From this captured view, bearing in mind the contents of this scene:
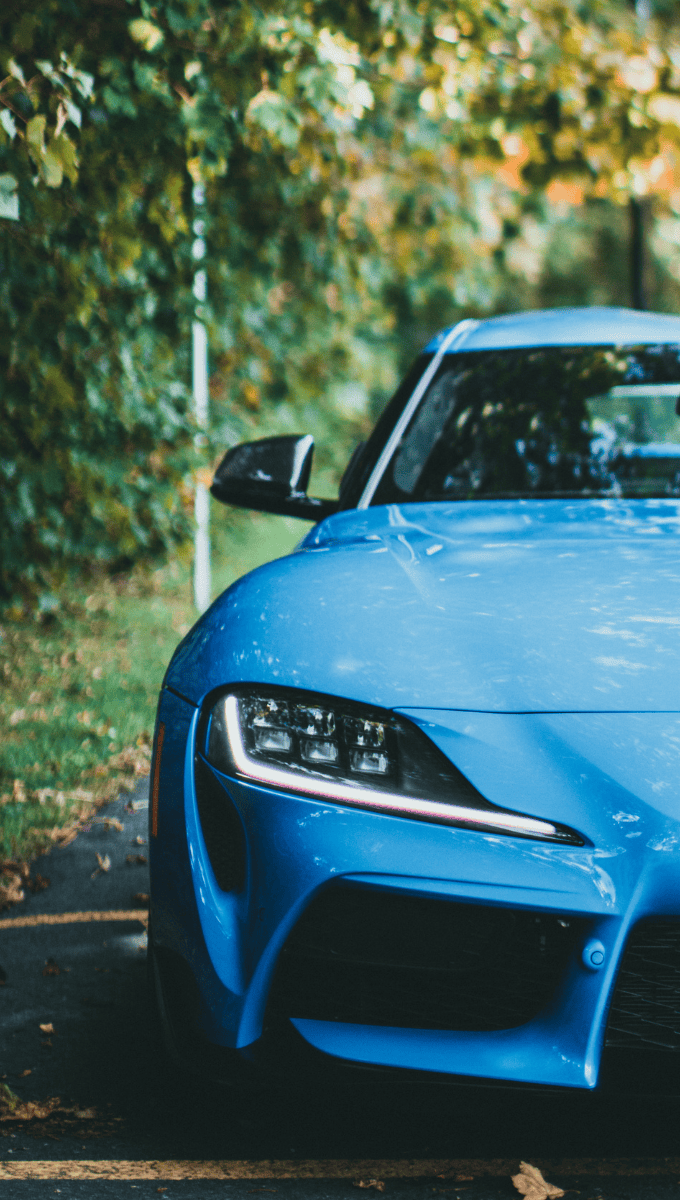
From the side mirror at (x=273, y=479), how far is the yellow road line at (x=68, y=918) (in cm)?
127

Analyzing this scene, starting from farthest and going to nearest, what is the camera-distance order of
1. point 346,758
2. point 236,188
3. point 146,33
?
Answer: point 236,188, point 146,33, point 346,758

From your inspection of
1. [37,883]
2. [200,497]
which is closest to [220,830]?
[37,883]

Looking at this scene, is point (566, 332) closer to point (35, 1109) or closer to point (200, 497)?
point (35, 1109)

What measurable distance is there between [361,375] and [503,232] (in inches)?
99.8

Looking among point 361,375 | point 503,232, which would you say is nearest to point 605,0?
point 503,232

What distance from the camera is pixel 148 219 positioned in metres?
6.78

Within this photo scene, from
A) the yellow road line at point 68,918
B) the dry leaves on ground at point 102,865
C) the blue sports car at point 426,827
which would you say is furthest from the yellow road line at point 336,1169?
the dry leaves on ground at point 102,865

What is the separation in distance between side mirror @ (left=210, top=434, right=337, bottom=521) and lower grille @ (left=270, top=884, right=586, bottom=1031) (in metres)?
1.57

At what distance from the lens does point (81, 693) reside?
6.39 metres

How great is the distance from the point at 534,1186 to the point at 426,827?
731 millimetres

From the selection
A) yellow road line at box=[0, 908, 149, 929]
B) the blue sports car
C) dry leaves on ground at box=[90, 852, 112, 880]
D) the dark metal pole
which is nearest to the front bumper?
the blue sports car

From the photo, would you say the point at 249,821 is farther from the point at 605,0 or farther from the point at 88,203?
the point at 605,0

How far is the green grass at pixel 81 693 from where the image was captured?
463 cm

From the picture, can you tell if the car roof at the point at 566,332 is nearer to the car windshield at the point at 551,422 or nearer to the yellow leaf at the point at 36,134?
the car windshield at the point at 551,422
